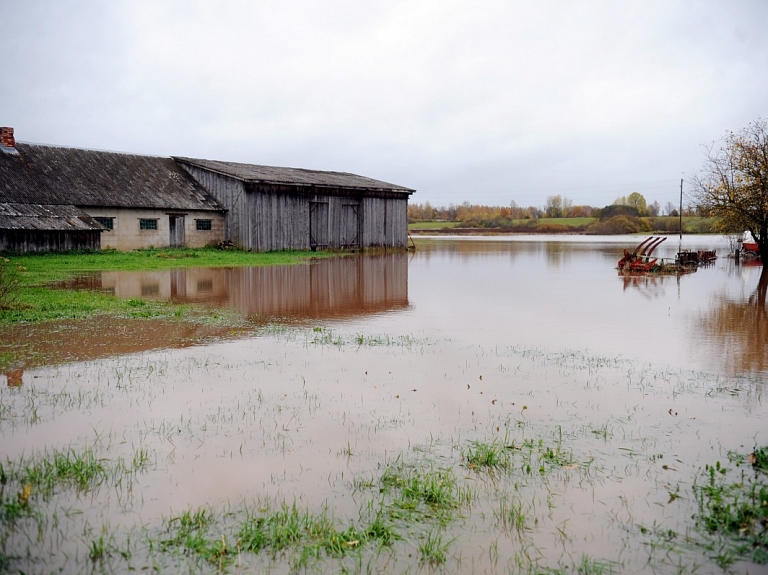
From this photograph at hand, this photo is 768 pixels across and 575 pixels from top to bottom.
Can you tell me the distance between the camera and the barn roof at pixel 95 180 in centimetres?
3241

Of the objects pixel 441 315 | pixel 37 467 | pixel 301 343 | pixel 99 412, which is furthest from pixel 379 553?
pixel 441 315

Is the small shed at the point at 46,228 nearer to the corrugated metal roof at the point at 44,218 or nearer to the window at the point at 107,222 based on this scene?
the corrugated metal roof at the point at 44,218

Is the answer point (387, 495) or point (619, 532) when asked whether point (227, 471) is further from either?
point (619, 532)

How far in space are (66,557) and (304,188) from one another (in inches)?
1408

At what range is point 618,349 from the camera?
35.3 ft

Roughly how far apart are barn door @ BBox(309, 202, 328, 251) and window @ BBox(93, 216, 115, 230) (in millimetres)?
11424

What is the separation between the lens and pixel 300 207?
38.8 metres

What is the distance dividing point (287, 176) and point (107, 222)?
11.2 metres

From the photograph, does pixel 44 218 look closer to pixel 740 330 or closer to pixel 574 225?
pixel 740 330

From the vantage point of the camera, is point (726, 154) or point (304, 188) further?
point (304, 188)

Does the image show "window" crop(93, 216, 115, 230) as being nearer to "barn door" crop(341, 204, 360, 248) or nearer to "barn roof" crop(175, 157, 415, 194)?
"barn roof" crop(175, 157, 415, 194)

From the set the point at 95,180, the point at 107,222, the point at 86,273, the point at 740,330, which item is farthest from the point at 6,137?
the point at 740,330

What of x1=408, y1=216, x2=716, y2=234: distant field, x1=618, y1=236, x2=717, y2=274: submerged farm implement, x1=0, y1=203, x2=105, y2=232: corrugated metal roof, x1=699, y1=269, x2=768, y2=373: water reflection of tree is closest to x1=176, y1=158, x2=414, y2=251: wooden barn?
x1=0, y1=203, x2=105, y2=232: corrugated metal roof

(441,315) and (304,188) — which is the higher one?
(304,188)
